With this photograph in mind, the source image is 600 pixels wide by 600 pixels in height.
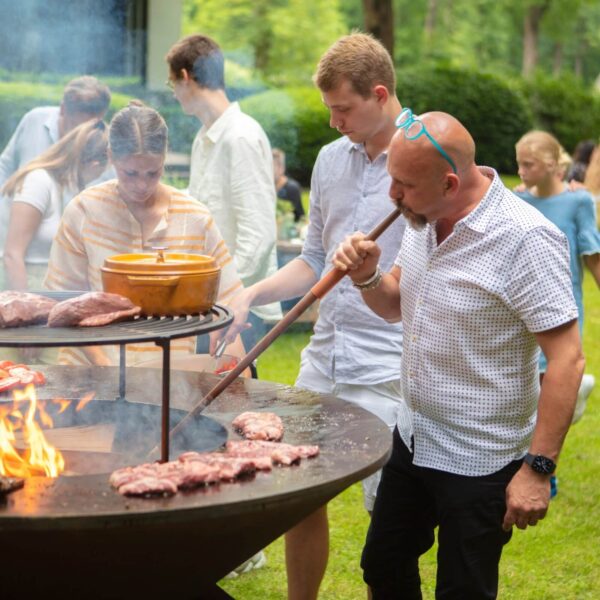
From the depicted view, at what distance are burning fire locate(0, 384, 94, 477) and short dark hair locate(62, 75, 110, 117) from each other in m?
2.64

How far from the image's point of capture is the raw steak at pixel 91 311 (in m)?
2.78

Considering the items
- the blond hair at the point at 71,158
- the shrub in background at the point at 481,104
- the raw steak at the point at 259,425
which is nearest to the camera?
the raw steak at the point at 259,425

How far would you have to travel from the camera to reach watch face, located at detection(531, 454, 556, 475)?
9.88 feet

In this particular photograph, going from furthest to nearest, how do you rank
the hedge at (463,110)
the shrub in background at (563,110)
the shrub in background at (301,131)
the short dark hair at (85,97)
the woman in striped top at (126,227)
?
the shrub in background at (563,110) < the shrub in background at (301,131) < the hedge at (463,110) < the short dark hair at (85,97) < the woman in striped top at (126,227)

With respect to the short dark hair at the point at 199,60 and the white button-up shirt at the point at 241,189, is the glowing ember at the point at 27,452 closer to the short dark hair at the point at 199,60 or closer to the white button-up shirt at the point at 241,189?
the white button-up shirt at the point at 241,189

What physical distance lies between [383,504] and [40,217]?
8.22 feet

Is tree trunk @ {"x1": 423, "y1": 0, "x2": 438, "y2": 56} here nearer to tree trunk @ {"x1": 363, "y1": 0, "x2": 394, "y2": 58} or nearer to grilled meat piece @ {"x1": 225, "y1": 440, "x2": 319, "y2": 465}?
tree trunk @ {"x1": 363, "y1": 0, "x2": 394, "y2": 58}

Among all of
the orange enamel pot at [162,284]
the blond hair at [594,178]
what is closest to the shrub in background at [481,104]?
the blond hair at [594,178]

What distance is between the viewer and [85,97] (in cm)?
567

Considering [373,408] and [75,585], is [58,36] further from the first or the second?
[75,585]

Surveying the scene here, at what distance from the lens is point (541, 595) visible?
4836 millimetres

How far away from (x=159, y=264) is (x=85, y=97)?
307 centimetres

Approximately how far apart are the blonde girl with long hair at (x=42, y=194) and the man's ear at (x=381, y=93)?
2.01 metres

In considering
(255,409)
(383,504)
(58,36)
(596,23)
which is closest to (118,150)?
(255,409)
